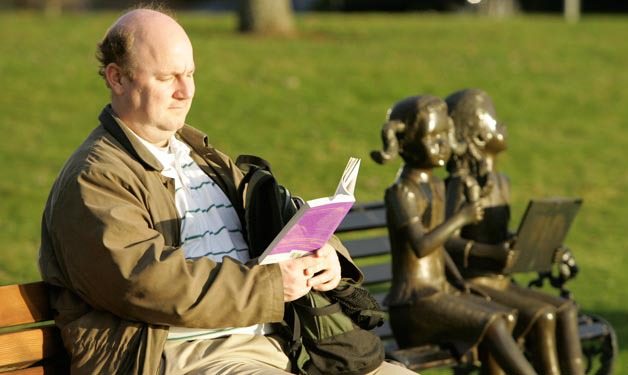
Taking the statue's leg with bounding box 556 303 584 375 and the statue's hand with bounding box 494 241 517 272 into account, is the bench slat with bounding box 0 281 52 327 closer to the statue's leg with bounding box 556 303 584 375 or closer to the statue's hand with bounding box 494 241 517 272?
the statue's hand with bounding box 494 241 517 272

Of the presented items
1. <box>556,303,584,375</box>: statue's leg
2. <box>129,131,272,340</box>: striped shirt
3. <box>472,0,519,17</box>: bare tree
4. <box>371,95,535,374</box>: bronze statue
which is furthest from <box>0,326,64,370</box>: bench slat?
<box>472,0,519,17</box>: bare tree

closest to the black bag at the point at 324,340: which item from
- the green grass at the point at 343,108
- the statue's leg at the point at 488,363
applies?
the statue's leg at the point at 488,363

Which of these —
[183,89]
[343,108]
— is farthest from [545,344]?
[343,108]

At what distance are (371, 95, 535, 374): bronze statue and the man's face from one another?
1.55 m

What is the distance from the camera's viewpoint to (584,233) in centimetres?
1070

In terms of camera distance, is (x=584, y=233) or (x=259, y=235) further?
(x=584, y=233)

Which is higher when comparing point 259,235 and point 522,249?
point 259,235

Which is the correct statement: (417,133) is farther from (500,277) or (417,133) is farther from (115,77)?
(115,77)

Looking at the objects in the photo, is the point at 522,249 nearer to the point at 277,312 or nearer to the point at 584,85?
the point at 277,312

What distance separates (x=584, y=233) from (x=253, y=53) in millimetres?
5913

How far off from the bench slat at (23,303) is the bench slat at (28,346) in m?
0.04

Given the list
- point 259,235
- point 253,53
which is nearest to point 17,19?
point 253,53

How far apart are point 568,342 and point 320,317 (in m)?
1.99

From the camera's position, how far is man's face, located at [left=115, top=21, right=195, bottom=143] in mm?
4195
